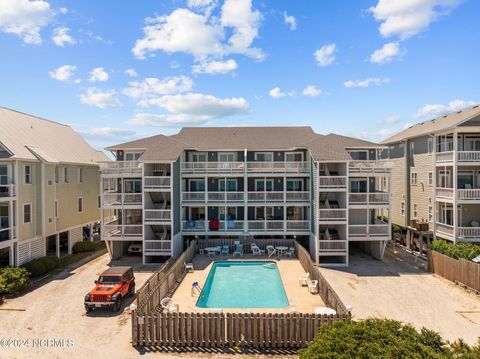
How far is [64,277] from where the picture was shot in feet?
68.1

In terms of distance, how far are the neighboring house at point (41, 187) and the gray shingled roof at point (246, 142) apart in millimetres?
5250

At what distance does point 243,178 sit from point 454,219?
54.6 ft

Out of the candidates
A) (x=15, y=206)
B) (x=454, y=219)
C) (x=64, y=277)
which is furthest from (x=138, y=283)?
(x=454, y=219)

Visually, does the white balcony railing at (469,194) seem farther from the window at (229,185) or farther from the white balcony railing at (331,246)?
the window at (229,185)

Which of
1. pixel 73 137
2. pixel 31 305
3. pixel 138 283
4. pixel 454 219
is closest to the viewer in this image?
pixel 31 305

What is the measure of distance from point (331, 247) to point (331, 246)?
7cm

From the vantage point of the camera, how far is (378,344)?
7535 mm

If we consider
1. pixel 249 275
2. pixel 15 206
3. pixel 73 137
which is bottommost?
pixel 249 275

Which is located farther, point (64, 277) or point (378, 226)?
point (378, 226)

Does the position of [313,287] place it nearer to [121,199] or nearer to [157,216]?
[157,216]

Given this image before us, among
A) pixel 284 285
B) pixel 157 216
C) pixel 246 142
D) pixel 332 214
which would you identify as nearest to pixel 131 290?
pixel 157 216

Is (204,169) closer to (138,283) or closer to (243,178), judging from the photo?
(243,178)

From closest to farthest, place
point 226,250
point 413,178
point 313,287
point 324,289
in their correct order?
point 324,289 < point 313,287 < point 226,250 < point 413,178

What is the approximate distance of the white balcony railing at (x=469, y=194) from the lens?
22.9 m
